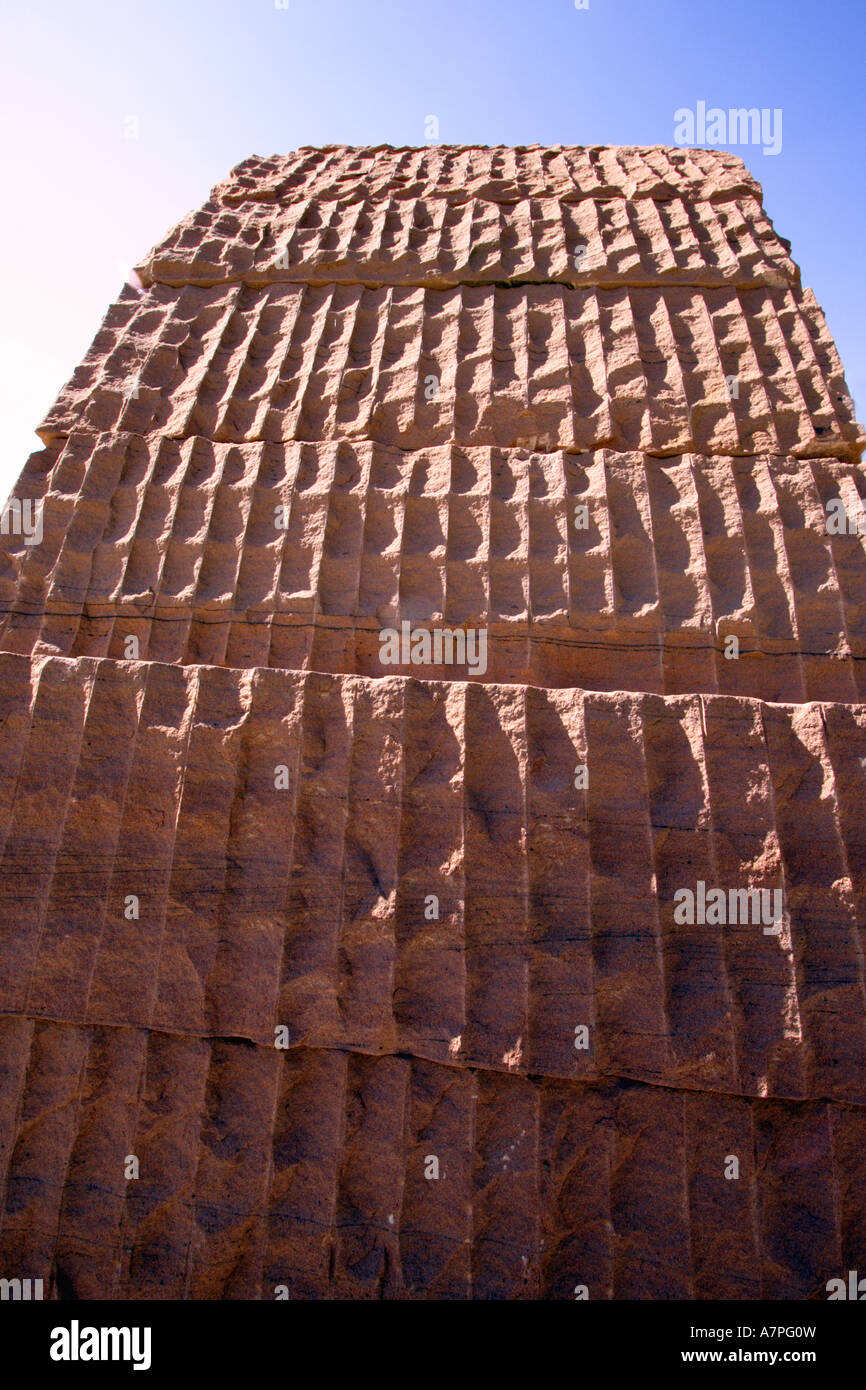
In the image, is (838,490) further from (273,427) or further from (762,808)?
(273,427)

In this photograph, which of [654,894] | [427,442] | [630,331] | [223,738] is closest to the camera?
[654,894]

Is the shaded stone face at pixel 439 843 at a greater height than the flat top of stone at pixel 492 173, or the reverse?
the flat top of stone at pixel 492 173

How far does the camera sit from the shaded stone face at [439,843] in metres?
2.15

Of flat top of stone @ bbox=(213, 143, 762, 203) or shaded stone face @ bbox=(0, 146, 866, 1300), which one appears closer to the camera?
shaded stone face @ bbox=(0, 146, 866, 1300)

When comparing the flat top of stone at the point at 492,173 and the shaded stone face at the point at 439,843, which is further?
the flat top of stone at the point at 492,173

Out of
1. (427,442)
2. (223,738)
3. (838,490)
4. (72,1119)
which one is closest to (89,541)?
(223,738)

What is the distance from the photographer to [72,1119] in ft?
7.46

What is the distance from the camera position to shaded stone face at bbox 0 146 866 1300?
215 centimetres

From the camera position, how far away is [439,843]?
7.96 feet

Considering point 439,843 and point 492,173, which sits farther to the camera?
point 492,173

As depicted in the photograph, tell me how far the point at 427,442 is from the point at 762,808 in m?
2.02

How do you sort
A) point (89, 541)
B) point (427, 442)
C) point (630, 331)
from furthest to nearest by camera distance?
point (630, 331), point (427, 442), point (89, 541)

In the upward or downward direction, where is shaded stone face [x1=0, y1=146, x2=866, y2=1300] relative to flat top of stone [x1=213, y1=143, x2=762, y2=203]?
downward

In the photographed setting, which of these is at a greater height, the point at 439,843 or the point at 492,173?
the point at 492,173
